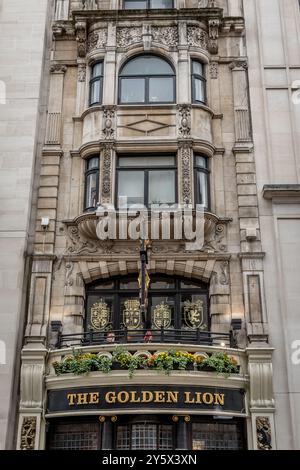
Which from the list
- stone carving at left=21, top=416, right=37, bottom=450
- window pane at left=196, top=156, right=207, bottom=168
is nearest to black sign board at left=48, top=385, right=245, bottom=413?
stone carving at left=21, top=416, right=37, bottom=450

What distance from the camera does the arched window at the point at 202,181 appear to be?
1891 centimetres

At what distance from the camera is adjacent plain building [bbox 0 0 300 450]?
15508mm

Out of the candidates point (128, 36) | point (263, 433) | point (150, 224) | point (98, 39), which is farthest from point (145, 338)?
point (98, 39)

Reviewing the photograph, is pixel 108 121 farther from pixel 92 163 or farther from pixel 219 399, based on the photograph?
pixel 219 399

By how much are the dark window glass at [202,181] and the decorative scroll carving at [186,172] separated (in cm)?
45

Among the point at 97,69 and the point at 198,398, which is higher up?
the point at 97,69

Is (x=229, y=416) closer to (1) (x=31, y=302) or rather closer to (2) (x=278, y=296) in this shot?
(2) (x=278, y=296)

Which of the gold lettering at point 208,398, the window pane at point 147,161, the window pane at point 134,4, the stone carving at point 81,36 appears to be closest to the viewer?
the gold lettering at point 208,398

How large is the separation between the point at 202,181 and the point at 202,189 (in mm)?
304

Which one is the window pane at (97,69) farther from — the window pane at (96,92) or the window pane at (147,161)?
the window pane at (147,161)

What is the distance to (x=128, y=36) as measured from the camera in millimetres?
21250

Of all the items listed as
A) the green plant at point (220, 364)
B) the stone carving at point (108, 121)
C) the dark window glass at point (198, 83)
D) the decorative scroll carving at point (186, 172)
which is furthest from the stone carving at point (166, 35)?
the green plant at point (220, 364)

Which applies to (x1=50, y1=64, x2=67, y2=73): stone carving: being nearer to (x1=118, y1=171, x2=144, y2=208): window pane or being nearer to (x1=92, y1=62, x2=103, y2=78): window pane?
(x1=92, y1=62, x2=103, y2=78): window pane
